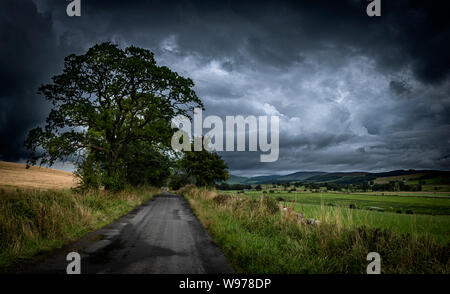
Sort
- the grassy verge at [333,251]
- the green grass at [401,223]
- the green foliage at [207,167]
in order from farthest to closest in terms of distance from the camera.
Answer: the green foliage at [207,167] → the green grass at [401,223] → the grassy verge at [333,251]

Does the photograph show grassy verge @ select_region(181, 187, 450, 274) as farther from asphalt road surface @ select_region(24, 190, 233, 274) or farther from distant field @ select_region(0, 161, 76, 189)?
distant field @ select_region(0, 161, 76, 189)

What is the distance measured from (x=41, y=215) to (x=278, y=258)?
8.03 m

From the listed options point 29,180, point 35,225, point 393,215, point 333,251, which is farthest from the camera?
point 29,180

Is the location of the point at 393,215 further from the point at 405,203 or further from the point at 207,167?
the point at 207,167

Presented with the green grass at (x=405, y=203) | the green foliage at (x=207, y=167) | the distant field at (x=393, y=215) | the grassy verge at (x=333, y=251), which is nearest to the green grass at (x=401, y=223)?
the distant field at (x=393, y=215)

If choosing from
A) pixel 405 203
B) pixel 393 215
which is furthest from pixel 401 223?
pixel 405 203

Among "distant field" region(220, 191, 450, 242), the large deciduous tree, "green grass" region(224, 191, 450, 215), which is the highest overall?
the large deciduous tree

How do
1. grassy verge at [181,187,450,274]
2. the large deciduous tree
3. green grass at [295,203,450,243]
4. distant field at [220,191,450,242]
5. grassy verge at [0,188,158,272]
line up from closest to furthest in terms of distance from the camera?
grassy verge at [181,187,450,274] < grassy verge at [0,188,158,272] < green grass at [295,203,450,243] < distant field at [220,191,450,242] < the large deciduous tree

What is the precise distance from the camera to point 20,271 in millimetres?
4809

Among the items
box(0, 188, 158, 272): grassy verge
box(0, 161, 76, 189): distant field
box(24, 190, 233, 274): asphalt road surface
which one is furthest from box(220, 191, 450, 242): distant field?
box(0, 161, 76, 189): distant field

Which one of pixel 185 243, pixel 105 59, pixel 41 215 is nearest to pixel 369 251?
pixel 185 243

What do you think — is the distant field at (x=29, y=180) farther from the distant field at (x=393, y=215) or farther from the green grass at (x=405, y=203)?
the green grass at (x=405, y=203)

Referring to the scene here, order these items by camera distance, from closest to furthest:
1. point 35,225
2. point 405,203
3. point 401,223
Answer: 1. point 35,225
2. point 401,223
3. point 405,203

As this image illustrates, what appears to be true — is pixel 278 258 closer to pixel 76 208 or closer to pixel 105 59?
pixel 76 208
